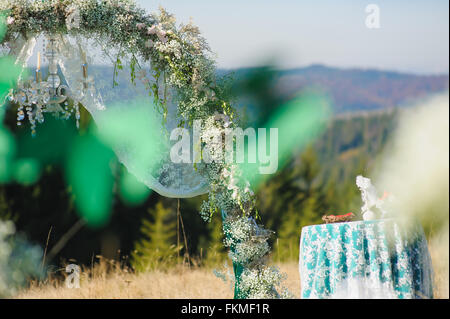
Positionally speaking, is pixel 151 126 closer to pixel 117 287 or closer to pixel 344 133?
pixel 117 287

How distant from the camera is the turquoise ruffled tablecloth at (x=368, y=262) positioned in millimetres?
2906

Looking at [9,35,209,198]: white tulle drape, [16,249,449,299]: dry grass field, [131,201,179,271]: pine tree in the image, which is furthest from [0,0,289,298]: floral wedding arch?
[131,201,179,271]: pine tree

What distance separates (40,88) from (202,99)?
1.23 metres

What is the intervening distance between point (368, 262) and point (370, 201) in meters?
0.45

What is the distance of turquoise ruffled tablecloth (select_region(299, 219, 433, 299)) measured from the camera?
291cm

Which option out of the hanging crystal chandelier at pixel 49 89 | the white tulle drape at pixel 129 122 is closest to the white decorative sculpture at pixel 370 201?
the white tulle drape at pixel 129 122

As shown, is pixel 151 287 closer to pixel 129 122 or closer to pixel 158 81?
pixel 129 122

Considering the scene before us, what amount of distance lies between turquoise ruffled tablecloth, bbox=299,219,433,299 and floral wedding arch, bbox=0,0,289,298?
575 millimetres

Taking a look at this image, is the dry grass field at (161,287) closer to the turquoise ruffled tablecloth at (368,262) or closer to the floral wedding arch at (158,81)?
the floral wedding arch at (158,81)

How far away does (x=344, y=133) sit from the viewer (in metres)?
8.76

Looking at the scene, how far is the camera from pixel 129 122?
362 centimetres

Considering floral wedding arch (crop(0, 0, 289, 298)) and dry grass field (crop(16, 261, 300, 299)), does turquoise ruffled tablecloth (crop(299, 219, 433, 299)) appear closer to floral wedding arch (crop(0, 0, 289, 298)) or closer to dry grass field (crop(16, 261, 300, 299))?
floral wedding arch (crop(0, 0, 289, 298))

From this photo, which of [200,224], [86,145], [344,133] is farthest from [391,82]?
[86,145]

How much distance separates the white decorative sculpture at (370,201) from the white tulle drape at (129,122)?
1149 millimetres
